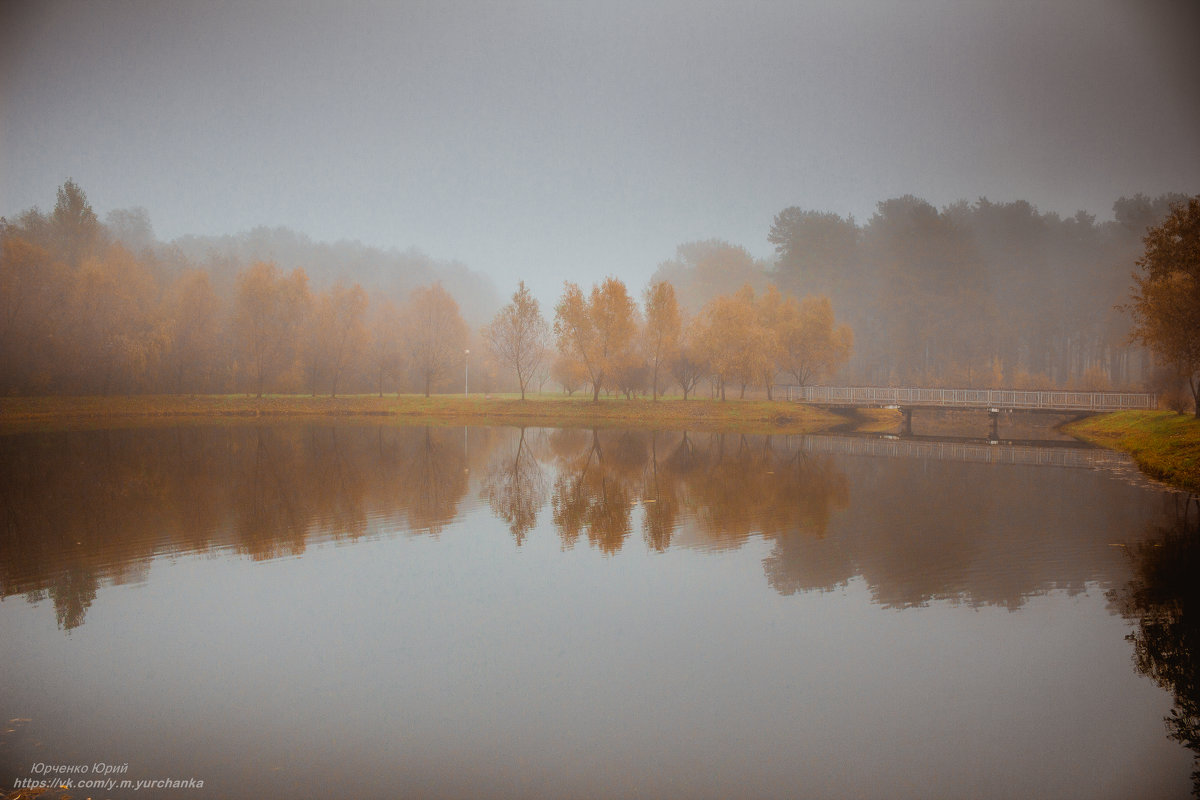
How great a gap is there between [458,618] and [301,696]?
3250 millimetres

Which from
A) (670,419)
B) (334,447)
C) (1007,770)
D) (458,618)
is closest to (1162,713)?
(1007,770)

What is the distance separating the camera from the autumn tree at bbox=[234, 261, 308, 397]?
69625 mm

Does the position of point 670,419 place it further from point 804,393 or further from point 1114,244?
point 1114,244

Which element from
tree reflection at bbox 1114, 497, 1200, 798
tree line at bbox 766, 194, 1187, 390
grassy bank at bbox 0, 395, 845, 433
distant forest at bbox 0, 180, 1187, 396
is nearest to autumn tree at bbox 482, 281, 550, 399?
distant forest at bbox 0, 180, 1187, 396

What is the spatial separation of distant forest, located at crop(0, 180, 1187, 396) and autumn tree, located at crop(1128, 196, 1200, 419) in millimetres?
12789

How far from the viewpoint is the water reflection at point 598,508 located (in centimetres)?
1450

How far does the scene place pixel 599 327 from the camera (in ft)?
219

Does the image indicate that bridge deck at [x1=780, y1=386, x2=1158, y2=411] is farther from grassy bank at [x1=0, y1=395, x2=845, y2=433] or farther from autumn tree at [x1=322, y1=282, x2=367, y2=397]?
autumn tree at [x1=322, y1=282, x2=367, y2=397]

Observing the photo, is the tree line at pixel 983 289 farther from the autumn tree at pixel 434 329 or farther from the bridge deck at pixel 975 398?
the autumn tree at pixel 434 329

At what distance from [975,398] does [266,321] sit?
72105 millimetres

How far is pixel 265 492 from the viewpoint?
22.6m

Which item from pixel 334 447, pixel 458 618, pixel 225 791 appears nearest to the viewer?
pixel 225 791

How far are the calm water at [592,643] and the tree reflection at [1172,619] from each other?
0.24ft

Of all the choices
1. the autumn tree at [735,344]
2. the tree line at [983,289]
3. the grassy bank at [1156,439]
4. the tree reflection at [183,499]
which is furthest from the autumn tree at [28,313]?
the tree line at [983,289]
